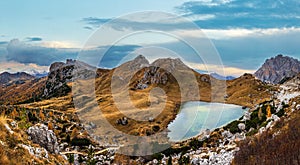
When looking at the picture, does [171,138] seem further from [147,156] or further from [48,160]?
[48,160]

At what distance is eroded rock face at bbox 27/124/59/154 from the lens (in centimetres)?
4475

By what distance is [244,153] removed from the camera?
7025cm

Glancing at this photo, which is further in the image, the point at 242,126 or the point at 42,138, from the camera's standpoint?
the point at 242,126

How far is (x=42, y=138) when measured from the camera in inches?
1806

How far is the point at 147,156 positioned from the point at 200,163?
44262 millimetres

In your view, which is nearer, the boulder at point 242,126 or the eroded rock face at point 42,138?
the eroded rock face at point 42,138

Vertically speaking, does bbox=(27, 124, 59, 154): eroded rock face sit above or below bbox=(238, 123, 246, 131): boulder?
above

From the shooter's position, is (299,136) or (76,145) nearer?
(299,136)

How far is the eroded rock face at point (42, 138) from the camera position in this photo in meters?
44.8

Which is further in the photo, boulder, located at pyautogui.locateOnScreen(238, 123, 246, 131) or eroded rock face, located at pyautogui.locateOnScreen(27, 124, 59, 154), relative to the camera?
boulder, located at pyautogui.locateOnScreen(238, 123, 246, 131)

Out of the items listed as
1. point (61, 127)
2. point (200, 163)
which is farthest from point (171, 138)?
point (200, 163)

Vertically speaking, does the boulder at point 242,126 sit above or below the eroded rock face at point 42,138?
below

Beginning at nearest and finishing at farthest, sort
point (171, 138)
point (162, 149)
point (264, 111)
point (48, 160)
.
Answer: point (48, 160), point (264, 111), point (162, 149), point (171, 138)

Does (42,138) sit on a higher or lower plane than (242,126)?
higher
